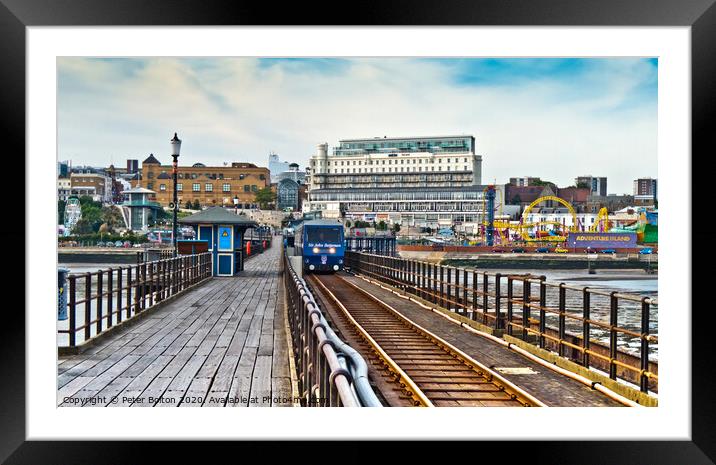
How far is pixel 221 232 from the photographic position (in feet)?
73.7

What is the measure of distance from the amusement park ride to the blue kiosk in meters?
28.8

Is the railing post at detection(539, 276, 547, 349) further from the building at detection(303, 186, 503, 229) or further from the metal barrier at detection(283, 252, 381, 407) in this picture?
the building at detection(303, 186, 503, 229)

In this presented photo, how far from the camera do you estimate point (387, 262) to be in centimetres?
2334

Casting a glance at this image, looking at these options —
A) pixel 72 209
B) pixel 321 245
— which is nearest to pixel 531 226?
pixel 321 245

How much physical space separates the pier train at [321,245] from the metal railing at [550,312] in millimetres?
1201

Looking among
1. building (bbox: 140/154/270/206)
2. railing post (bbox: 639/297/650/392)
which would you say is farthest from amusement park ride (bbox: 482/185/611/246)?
railing post (bbox: 639/297/650/392)

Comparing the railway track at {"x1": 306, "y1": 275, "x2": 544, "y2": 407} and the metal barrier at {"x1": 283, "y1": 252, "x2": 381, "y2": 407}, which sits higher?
the metal barrier at {"x1": 283, "y1": 252, "x2": 381, "y2": 407}

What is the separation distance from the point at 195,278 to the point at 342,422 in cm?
1555

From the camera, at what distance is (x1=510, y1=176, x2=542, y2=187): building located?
189ft

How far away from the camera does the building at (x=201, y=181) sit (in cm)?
2677

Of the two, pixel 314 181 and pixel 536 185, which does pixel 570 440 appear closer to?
pixel 314 181

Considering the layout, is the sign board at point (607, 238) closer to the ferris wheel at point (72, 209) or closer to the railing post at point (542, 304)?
the ferris wheel at point (72, 209)
